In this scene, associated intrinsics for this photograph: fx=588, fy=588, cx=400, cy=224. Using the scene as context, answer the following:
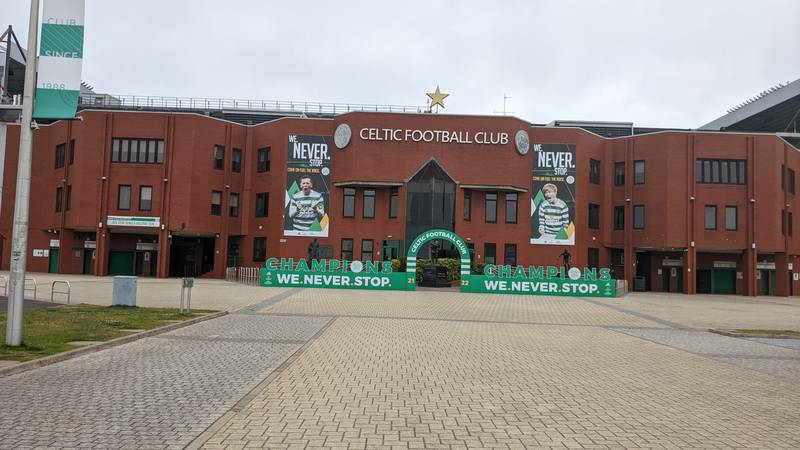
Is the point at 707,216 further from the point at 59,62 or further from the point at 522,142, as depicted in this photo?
the point at 59,62

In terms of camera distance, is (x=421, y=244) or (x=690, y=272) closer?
(x=421, y=244)

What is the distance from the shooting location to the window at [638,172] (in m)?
44.4


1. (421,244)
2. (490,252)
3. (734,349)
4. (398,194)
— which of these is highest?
(398,194)

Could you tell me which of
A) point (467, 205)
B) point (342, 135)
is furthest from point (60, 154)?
point (467, 205)

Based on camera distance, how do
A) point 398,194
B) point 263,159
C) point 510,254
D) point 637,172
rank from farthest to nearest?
point 263,159 → point 637,172 → point 510,254 → point 398,194

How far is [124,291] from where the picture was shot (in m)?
18.3

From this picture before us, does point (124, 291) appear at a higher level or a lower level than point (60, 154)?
lower

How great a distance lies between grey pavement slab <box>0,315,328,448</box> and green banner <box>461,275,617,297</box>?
21.1m

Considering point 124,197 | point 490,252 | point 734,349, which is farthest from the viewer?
point 490,252

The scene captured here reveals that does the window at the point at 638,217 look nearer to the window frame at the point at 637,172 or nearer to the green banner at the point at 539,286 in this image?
the window frame at the point at 637,172

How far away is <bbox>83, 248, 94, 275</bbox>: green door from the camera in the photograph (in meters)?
43.5

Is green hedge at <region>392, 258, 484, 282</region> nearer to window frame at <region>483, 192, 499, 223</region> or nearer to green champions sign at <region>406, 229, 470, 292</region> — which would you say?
green champions sign at <region>406, 229, 470, 292</region>

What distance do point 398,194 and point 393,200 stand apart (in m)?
0.69

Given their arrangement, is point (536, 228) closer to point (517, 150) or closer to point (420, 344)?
point (517, 150)
